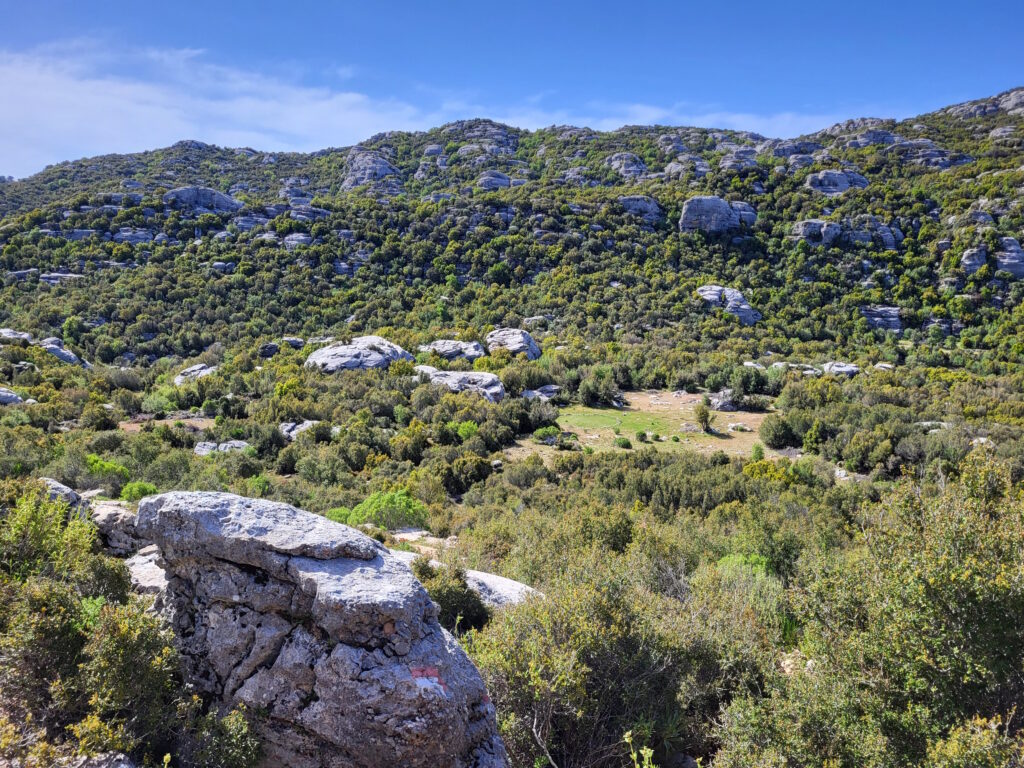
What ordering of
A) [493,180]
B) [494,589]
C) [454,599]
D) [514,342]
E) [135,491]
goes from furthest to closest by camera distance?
[493,180]
[514,342]
[135,491]
[494,589]
[454,599]

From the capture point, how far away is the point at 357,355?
30.4m

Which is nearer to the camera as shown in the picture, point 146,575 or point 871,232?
point 146,575

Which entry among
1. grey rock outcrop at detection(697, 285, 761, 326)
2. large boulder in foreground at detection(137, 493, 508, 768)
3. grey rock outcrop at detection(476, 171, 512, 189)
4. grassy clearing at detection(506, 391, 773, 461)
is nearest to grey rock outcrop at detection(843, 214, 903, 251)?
grey rock outcrop at detection(697, 285, 761, 326)

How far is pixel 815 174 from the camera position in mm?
53062

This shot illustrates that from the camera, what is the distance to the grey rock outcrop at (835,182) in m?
51.4

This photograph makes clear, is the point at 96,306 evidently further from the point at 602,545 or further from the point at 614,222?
the point at 614,222

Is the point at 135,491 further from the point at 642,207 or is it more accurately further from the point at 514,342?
the point at 642,207

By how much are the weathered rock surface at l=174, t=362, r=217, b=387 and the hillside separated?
1.36 m

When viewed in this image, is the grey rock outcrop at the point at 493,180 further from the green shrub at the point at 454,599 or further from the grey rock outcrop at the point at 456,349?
the green shrub at the point at 454,599

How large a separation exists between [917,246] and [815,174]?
1395 cm

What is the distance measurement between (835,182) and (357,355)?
166 ft

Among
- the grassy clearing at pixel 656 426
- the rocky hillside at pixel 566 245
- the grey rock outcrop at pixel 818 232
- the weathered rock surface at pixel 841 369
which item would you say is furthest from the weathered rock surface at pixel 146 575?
the grey rock outcrop at pixel 818 232

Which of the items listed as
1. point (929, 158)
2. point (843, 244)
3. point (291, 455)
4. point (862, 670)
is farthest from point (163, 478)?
point (929, 158)

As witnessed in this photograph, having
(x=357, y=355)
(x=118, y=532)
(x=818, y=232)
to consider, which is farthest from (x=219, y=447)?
(x=818, y=232)
